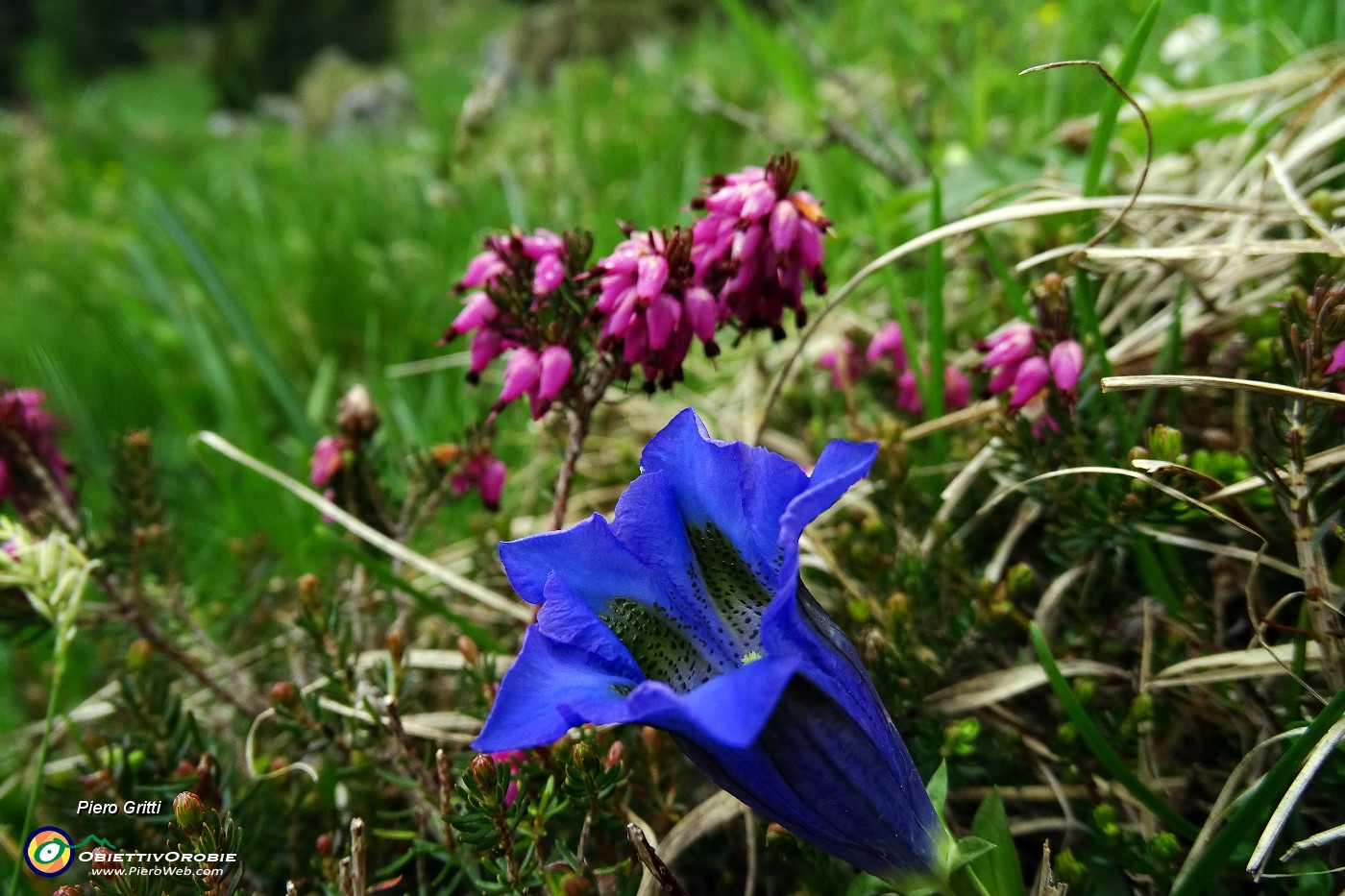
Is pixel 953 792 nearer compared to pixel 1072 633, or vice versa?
pixel 953 792

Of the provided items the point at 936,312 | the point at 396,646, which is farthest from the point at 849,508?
the point at 396,646

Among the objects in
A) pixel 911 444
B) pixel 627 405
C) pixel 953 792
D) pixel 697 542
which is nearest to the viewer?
pixel 697 542

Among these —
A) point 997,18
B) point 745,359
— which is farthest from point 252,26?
point 745,359

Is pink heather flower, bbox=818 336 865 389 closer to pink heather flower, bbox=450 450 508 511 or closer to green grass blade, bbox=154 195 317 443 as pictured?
pink heather flower, bbox=450 450 508 511

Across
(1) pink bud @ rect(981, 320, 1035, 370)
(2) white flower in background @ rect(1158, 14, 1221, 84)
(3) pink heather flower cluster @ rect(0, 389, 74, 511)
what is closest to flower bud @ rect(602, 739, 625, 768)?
(1) pink bud @ rect(981, 320, 1035, 370)

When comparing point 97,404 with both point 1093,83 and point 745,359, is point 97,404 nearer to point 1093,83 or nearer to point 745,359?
point 745,359

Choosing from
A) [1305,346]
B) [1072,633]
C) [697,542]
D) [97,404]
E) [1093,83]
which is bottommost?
[97,404]

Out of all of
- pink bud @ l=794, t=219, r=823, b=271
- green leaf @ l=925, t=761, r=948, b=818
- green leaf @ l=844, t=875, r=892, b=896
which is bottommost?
green leaf @ l=844, t=875, r=892, b=896
